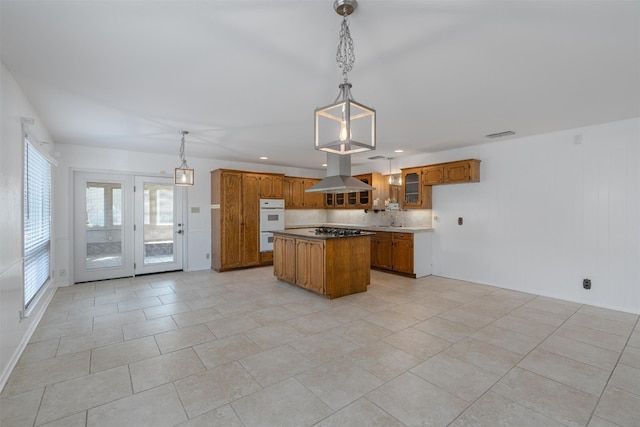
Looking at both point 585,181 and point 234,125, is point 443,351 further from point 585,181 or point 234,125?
point 234,125

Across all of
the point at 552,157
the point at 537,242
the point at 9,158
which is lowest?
the point at 537,242

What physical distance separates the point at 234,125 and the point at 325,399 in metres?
3.54

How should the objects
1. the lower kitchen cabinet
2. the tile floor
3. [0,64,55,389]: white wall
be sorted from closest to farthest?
the tile floor → [0,64,55,389]: white wall → the lower kitchen cabinet

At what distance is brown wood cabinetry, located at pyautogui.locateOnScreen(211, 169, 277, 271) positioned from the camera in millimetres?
6547

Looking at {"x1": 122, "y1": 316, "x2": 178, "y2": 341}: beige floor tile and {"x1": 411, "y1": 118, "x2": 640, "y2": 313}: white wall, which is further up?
{"x1": 411, "y1": 118, "x2": 640, "y2": 313}: white wall

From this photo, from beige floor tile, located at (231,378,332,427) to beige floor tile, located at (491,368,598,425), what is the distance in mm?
1404

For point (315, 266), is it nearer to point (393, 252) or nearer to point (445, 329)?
point (445, 329)

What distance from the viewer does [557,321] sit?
12.1 feet

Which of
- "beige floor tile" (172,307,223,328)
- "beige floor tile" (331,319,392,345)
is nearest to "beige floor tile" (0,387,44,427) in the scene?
"beige floor tile" (172,307,223,328)

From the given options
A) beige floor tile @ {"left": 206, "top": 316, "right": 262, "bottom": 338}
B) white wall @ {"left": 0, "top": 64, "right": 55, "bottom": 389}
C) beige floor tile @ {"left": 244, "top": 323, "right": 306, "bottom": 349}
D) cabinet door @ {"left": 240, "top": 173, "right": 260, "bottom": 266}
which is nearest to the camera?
white wall @ {"left": 0, "top": 64, "right": 55, "bottom": 389}

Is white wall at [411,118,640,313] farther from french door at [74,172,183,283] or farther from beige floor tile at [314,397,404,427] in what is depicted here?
french door at [74,172,183,283]

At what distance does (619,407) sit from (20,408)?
420 cm

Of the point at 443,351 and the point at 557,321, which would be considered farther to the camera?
the point at 557,321

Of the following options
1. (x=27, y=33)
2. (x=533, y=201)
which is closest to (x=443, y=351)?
(x=533, y=201)
